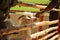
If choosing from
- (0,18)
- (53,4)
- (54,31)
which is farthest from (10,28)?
(54,31)

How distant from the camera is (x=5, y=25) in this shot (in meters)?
0.88

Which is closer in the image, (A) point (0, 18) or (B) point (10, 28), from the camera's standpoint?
(A) point (0, 18)

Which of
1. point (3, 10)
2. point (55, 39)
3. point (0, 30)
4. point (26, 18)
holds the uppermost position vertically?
point (3, 10)

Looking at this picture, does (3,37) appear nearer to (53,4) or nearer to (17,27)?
(17,27)

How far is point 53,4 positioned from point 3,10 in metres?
0.22

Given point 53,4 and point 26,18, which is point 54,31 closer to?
point 26,18

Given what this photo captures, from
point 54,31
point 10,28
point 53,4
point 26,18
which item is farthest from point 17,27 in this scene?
point 54,31

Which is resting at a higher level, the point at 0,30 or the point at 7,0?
the point at 7,0

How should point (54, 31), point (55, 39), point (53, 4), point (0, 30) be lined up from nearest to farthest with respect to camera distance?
point (53, 4) → point (0, 30) → point (55, 39) → point (54, 31)

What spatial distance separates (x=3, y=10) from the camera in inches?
29.5

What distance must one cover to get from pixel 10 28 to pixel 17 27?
5 cm

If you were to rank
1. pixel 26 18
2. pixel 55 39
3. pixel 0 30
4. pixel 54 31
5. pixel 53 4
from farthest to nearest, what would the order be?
pixel 54 31
pixel 55 39
pixel 26 18
pixel 0 30
pixel 53 4

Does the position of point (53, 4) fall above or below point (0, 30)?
above

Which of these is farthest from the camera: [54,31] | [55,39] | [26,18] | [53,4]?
[54,31]
